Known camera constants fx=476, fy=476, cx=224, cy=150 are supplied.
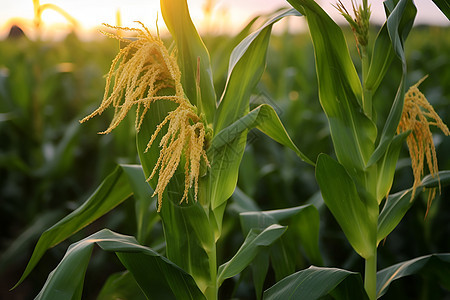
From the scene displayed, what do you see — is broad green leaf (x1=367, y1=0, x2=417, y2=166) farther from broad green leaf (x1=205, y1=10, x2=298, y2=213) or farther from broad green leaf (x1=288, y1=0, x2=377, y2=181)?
broad green leaf (x1=205, y1=10, x2=298, y2=213)

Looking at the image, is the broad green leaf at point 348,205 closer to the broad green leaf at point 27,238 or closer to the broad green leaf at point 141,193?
the broad green leaf at point 141,193

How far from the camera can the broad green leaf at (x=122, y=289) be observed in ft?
3.54

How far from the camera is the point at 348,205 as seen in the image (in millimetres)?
939

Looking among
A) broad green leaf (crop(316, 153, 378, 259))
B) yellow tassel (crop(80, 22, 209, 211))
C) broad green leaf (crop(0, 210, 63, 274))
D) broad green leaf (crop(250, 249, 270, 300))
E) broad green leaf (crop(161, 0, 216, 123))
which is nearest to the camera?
yellow tassel (crop(80, 22, 209, 211))

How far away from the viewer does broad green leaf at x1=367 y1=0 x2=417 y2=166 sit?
81 centimetres

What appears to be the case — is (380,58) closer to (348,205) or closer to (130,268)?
(348,205)

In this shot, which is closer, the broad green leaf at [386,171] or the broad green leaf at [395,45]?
the broad green leaf at [395,45]

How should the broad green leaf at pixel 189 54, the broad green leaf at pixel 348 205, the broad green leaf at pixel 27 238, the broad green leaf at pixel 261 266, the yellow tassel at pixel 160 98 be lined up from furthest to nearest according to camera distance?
the broad green leaf at pixel 27 238 → the broad green leaf at pixel 261 266 → the broad green leaf at pixel 348 205 → the broad green leaf at pixel 189 54 → the yellow tassel at pixel 160 98

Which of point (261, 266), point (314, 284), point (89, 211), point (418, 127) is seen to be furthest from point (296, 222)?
point (89, 211)

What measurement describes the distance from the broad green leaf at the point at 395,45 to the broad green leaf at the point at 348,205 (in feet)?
0.21

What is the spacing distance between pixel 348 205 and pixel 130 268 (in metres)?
0.44

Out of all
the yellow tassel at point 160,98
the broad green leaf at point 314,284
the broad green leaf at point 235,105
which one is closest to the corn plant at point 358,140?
the broad green leaf at point 314,284

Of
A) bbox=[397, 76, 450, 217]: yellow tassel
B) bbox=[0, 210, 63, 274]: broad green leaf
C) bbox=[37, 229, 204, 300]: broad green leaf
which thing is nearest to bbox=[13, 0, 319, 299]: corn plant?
bbox=[37, 229, 204, 300]: broad green leaf

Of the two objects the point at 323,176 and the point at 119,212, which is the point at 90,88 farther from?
the point at 323,176
